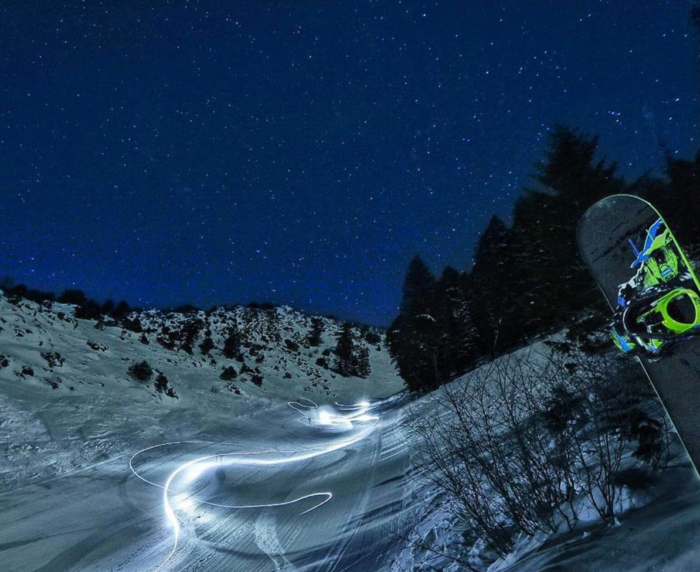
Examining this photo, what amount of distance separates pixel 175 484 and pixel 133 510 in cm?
191

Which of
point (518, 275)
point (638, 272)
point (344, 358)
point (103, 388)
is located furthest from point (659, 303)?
point (344, 358)

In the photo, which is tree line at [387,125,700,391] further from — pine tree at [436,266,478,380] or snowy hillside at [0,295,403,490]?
snowy hillside at [0,295,403,490]

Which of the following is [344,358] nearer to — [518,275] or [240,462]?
[518,275]

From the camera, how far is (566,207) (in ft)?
41.8

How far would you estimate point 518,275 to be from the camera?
2823 centimetres

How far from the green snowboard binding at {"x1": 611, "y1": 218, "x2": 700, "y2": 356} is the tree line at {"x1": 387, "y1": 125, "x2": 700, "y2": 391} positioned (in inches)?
379

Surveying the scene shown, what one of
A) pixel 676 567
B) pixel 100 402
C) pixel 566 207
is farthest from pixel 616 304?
pixel 100 402

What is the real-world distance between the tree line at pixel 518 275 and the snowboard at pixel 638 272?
900 centimetres

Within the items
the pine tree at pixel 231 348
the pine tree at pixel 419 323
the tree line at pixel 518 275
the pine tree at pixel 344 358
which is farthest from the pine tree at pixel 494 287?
the pine tree at pixel 344 358

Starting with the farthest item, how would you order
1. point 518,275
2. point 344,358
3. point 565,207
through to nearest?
point 344,358 → point 518,275 → point 565,207

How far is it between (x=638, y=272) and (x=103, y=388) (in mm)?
18721

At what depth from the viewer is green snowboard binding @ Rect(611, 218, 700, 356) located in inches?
126

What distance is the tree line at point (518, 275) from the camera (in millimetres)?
12742

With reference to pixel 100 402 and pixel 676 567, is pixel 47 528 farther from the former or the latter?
pixel 676 567
